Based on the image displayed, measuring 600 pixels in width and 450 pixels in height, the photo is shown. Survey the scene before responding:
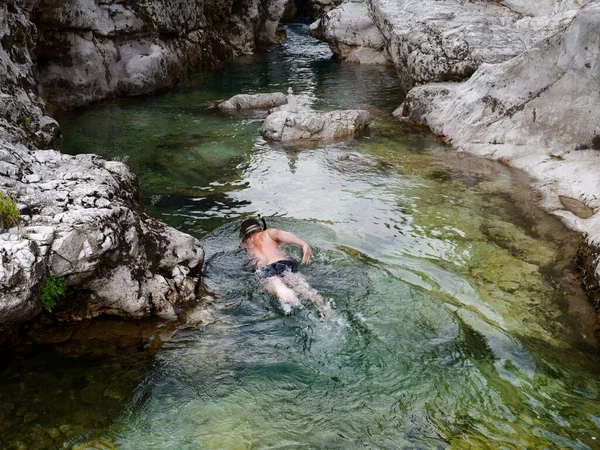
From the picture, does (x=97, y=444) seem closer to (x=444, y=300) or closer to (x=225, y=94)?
(x=444, y=300)

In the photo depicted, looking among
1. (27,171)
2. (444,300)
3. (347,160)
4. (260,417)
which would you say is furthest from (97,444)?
(347,160)

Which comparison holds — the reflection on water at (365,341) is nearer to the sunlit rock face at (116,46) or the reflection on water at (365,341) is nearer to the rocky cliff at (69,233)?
the rocky cliff at (69,233)

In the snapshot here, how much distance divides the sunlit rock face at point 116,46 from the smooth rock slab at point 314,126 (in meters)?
8.31

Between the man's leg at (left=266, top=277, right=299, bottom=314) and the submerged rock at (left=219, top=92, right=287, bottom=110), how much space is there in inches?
505

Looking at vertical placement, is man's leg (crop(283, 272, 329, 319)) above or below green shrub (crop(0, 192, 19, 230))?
below

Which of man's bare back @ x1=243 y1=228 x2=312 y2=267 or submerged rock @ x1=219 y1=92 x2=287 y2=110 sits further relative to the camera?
submerged rock @ x1=219 y1=92 x2=287 y2=110

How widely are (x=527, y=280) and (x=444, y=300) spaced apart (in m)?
1.45

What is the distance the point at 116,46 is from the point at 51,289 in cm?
1764

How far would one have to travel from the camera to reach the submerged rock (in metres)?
19.1

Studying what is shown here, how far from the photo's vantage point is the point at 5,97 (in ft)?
33.7

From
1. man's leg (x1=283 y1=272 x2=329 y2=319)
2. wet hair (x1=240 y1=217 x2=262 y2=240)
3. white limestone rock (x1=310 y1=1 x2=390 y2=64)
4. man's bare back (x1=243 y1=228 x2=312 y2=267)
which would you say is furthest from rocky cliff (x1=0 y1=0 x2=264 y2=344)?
white limestone rock (x1=310 y1=1 x2=390 y2=64)

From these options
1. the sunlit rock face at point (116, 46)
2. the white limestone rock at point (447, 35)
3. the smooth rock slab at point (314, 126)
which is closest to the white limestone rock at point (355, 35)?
the sunlit rock face at point (116, 46)

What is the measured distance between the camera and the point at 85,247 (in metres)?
5.80

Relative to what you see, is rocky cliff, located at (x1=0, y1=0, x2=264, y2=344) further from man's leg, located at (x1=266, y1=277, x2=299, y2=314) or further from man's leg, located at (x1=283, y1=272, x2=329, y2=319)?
man's leg, located at (x1=283, y1=272, x2=329, y2=319)
